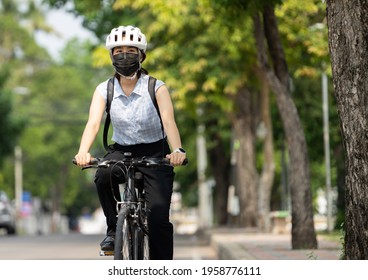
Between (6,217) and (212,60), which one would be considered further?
(6,217)

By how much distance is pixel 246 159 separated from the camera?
33.8 m

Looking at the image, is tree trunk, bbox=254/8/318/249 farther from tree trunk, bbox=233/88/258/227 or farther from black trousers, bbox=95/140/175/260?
tree trunk, bbox=233/88/258/227

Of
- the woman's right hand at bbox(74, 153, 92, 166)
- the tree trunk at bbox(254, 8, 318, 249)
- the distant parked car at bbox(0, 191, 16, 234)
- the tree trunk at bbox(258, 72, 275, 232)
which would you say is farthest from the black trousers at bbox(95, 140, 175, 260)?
the distant parked car at bbox(0, 191, 16, 234)

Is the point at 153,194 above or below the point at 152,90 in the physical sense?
below

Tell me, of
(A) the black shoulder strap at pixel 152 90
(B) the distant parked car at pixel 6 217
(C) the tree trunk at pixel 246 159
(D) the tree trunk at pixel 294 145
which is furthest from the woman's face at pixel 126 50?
(B) the distant parked car at pixel 6 217

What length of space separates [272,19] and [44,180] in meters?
76.3

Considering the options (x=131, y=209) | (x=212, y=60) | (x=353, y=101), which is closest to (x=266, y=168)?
(x=212, y=60)

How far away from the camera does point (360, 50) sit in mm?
9289

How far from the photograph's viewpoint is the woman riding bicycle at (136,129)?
873 cm

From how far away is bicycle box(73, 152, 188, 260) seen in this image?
842cm

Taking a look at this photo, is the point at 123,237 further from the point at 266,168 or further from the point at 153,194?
the point at 266,168

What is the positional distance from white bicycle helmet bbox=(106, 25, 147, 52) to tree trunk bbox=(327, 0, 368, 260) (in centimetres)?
157

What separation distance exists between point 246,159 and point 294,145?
16.0m

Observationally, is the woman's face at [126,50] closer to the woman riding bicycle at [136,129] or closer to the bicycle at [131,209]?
the woman riding bicycle at [136,129]
